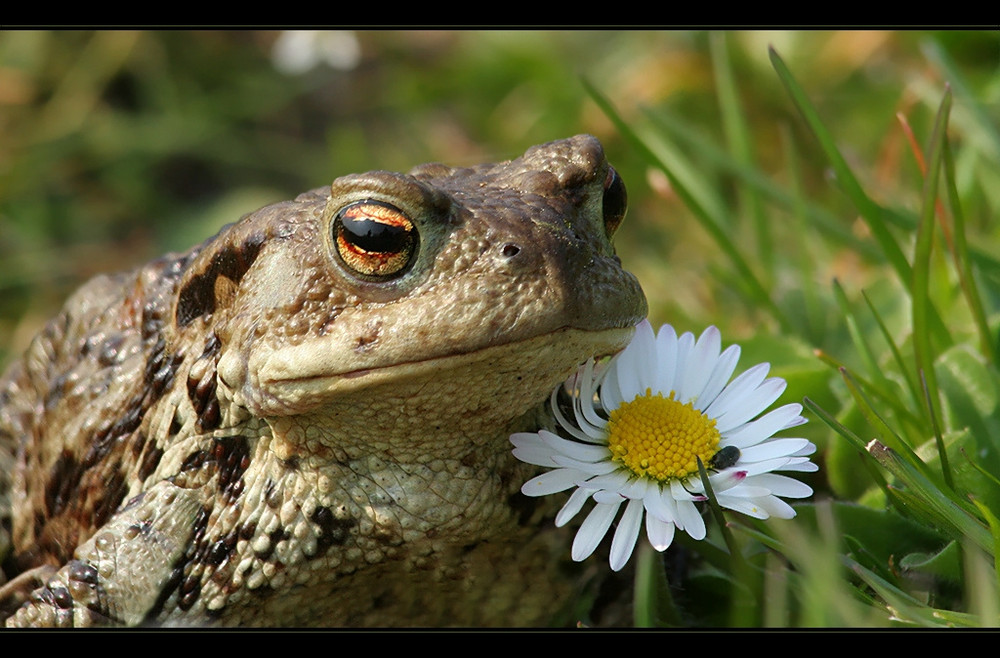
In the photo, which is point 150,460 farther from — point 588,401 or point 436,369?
point 588,401

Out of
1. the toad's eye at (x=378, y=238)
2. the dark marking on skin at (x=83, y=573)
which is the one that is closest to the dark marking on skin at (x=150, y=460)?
the dark marking on skin at (x=83, y=573)

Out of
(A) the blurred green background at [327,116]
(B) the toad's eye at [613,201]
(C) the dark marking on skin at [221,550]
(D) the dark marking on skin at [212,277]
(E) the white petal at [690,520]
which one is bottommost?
(C) the dark marking on skin at [221,550]

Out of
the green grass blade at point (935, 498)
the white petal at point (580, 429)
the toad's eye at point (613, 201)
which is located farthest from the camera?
the toad's eye at point (613, 201)

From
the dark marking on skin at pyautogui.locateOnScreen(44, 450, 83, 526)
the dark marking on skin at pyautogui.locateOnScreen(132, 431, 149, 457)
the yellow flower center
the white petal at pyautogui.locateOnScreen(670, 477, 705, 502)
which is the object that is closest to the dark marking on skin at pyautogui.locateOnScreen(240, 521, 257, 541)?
the dark marking on skin at pyautogui.locateOnScreen(132, 431, 149, 457)

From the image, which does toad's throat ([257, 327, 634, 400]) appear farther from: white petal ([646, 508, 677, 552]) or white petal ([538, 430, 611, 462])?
white petal ([646, 508, 677, 552])

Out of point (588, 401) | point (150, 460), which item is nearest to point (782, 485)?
point (588, 401)

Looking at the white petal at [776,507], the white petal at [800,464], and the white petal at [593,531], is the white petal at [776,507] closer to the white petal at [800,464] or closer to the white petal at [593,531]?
the white petal at [800,464]
